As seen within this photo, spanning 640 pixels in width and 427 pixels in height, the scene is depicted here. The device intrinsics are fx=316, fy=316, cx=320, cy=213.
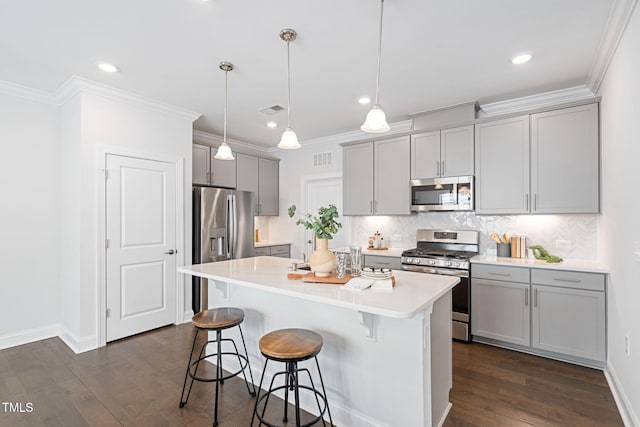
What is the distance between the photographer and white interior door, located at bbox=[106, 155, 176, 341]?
3410 millimetres

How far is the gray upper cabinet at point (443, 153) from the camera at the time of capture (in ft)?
12.1

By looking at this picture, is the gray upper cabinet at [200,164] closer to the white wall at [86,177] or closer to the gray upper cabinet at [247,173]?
the gray upper cabinet at [247,173]

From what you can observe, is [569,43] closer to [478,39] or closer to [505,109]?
[478,39]

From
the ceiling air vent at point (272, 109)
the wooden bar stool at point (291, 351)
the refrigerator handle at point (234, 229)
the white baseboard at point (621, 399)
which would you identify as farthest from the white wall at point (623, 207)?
the refrigerator handle at point (234, 229)

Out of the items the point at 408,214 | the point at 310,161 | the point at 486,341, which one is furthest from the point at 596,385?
the point at 310,161

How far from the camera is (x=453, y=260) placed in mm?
3482

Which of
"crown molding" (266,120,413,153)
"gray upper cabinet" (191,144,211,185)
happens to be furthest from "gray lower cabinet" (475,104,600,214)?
"gray upper cabinet" (191,144,211,185)

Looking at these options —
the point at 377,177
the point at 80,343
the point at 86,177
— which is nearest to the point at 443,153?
the point at 377,177

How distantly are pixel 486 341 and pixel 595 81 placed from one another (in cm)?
276

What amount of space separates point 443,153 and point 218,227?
10.2 feet

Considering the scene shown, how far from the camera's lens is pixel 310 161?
5555 millimetres

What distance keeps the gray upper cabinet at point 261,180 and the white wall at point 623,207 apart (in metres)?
4.54

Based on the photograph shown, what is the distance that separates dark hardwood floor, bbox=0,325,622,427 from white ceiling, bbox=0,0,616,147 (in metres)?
2.70

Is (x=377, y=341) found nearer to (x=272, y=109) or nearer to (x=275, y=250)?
(x=272, y=109)
